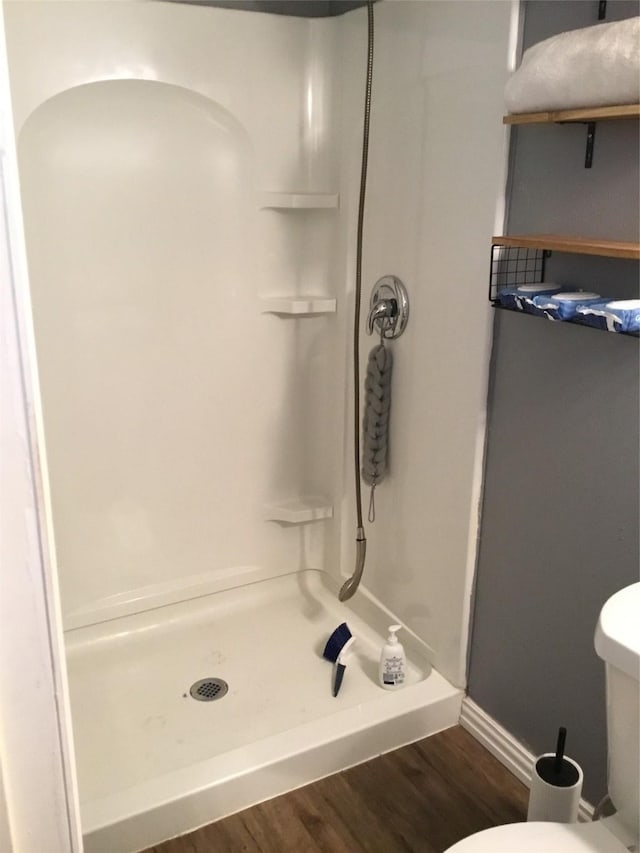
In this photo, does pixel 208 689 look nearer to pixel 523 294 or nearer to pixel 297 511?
pixel 297 511

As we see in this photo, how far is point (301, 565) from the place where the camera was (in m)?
2.58

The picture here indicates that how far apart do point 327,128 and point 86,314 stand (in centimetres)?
88

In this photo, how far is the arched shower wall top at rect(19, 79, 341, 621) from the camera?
6.53ft

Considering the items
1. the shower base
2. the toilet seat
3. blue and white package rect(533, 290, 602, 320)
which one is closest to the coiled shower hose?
the shower base

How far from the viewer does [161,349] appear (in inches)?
86.0

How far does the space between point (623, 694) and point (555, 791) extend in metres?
0.41

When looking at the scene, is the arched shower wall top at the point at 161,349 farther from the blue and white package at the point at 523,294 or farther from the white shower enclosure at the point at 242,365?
the blue and white package at the point at 523,294

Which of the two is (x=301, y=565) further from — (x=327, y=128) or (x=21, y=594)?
(x=21, y=594)

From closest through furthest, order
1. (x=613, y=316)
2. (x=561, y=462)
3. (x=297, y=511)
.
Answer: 1. (x=613, y=316)
2. (x=561, y=462)
3. (x=297, y=511)

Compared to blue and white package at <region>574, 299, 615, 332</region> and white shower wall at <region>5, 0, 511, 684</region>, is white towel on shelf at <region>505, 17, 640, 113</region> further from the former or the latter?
blue and white package at <region>574, 299, 615, 332</region>

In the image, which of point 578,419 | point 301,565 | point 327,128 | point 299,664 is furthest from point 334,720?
point 327,128

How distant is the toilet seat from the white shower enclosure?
2.27ft

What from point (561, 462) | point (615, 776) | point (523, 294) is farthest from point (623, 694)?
Result: point (523, 294)

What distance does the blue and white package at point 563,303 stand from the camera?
133 centimetres
